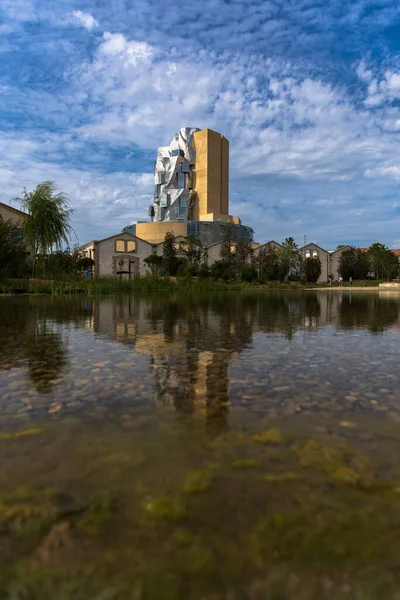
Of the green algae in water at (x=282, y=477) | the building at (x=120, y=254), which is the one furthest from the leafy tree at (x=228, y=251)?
the green algae in water at (x=282, y=477)

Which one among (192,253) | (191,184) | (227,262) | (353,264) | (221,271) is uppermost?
(191,184)

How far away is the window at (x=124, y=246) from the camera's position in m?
67.9

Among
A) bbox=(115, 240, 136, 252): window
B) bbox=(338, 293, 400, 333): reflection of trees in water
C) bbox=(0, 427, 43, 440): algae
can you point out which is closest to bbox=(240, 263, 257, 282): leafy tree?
bbox=(115, 240, 136, 252): window

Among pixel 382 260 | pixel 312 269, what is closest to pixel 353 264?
pixel 382 260

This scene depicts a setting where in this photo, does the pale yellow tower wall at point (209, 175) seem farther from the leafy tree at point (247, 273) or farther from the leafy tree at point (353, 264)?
the leafy tree at point (247, 273)

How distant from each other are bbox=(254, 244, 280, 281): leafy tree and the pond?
198ft

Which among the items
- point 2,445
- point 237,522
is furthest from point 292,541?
point 2,445

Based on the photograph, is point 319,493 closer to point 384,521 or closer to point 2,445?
point 384,521

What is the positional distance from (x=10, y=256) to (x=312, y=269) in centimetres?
5599

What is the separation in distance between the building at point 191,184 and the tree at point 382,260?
87.0ft

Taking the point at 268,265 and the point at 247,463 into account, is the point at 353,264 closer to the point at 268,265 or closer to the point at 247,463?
the point at 268,265

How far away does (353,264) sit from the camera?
83000mm

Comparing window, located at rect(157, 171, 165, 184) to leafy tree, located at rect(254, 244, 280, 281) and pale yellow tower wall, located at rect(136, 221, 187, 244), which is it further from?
leafy tree, located at rect(254, 244, 280, 281)

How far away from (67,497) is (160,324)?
30.0 ft
